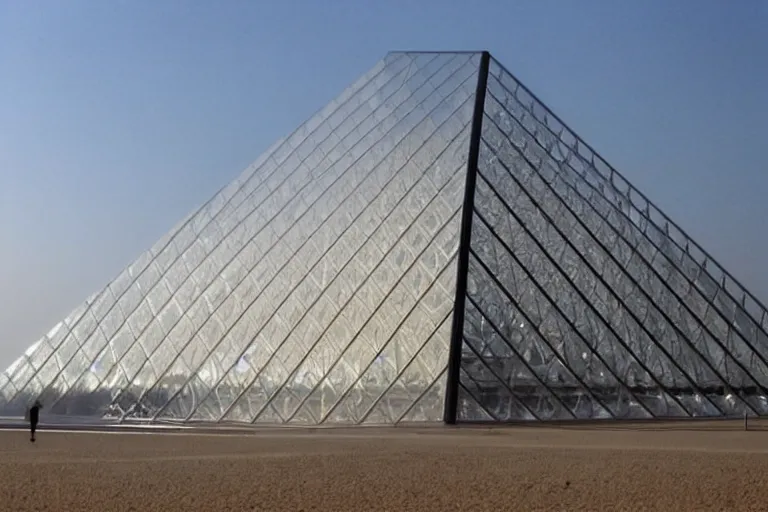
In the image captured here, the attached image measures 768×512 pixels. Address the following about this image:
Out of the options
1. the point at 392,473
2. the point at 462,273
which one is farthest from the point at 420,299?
the point at 392,473

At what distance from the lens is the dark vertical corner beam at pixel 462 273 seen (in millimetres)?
22359

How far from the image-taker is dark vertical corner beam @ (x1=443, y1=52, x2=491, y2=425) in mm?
22359

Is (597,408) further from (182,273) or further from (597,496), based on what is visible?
(182,273)

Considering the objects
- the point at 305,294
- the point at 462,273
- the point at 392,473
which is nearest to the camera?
the point at 392,473

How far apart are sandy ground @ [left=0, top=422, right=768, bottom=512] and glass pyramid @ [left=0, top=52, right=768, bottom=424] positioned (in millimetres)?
4148

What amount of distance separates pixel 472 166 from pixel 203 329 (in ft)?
26.8

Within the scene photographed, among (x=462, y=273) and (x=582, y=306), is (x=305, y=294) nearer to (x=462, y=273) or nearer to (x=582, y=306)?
(x=462, y=273)

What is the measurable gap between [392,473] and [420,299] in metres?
12.0

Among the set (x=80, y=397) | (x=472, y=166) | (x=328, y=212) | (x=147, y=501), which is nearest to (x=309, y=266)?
(x=328, y=212)

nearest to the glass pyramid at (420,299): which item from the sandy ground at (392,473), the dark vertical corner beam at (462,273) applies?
the dark vertical corner beam at (462,273)

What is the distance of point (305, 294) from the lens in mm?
27859

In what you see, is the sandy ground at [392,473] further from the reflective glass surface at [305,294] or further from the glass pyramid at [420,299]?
the reflective glass surface at [305,294]

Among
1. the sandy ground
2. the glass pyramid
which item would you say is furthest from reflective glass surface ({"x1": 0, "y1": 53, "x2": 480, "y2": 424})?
the sandy ground

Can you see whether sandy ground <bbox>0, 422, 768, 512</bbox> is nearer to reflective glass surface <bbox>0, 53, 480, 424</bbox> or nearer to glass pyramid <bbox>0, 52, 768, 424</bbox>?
glass pyramid <bbox>0, 52, 768, 424</bbox>
